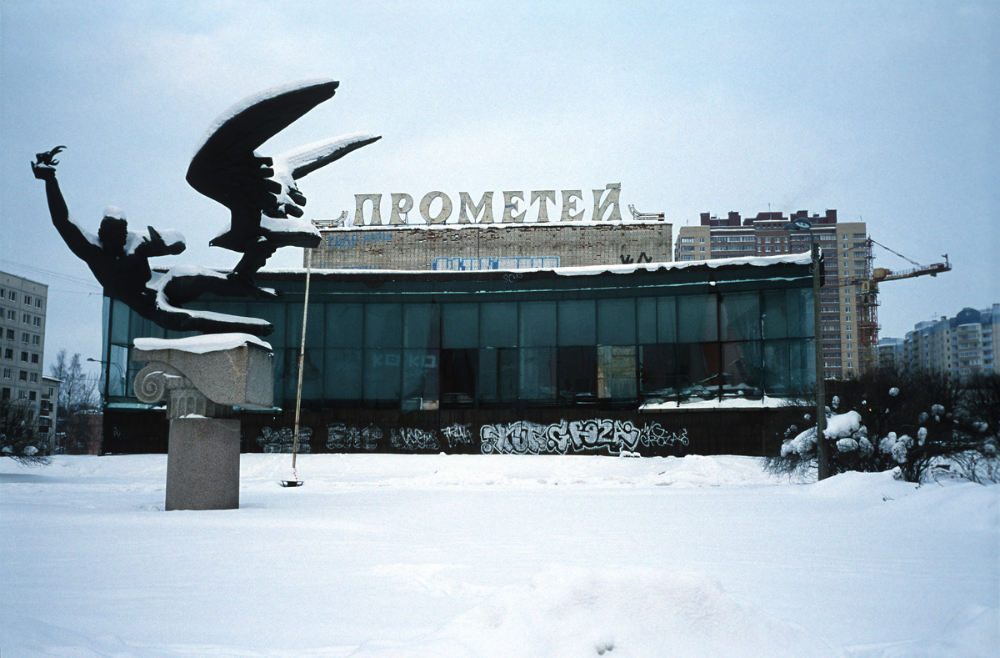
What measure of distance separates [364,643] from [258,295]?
37.8 feet

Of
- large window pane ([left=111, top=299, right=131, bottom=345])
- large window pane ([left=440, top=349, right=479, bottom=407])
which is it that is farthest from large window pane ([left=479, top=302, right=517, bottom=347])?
large window pane ([left=111, top=299, right=131, bottom=345])

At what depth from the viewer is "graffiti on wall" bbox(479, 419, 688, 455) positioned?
3481cm

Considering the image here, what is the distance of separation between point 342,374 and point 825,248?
115427mm

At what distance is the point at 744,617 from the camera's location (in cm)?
450

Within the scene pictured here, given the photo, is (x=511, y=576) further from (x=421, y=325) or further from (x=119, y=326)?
(x=119, y=326)

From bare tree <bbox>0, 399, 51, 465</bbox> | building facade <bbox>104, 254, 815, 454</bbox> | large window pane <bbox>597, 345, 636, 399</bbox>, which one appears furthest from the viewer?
large window pane <bbox>597, 345, 636, 399</bbox>

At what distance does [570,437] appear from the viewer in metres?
35.3

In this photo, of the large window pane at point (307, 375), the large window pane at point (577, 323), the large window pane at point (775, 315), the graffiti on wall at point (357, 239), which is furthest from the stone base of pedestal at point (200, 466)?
the graffiti on wall at point (357, 239)

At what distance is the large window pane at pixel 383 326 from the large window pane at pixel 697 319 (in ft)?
43.7

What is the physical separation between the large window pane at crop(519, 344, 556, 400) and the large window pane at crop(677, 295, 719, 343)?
6.09 meters

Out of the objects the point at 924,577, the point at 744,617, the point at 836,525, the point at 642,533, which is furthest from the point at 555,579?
the point at 836,525

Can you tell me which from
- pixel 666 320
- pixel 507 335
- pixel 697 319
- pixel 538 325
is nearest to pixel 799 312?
pixel 697 319

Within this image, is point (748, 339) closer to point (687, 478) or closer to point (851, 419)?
point (687, 478)

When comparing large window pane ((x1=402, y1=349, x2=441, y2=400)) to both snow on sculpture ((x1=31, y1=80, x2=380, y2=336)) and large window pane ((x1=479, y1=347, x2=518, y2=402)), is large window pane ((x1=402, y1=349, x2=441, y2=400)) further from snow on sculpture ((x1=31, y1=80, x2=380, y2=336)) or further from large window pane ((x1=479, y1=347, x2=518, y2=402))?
snow on sculpture ((x1=31, y1=80, x2=380, y2=336))
